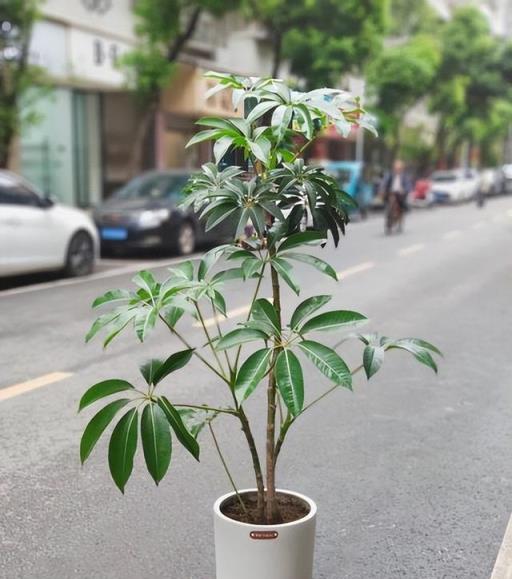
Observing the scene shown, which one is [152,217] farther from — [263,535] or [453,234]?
[263,535]

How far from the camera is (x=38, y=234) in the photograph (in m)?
11.5

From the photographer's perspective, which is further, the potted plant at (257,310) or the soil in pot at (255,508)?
the soil in pot at (255,508)

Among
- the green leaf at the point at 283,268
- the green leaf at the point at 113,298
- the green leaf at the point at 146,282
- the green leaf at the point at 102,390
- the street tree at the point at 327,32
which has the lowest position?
the green leaf at the point at 102,390

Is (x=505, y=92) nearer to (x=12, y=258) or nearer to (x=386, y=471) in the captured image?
(x=12, y=258)

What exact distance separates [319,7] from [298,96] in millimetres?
25826

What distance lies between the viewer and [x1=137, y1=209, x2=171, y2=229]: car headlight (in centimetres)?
1480

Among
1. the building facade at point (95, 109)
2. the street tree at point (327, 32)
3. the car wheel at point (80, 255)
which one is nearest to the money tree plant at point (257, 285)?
the car wheel at point (80, 255)

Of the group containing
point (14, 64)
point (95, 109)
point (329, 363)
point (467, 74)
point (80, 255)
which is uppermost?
point (467, 74)

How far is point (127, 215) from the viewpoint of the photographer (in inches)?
590

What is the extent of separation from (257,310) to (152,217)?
12238mm

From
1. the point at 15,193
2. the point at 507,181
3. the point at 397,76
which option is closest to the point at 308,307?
the point at 15,193

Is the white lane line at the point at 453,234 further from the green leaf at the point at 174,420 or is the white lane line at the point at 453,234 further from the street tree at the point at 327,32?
the green leaf at the point at 174,420

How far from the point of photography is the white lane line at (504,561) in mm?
3391

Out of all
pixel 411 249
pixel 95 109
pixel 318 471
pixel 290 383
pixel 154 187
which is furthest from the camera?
pixel 95 109
